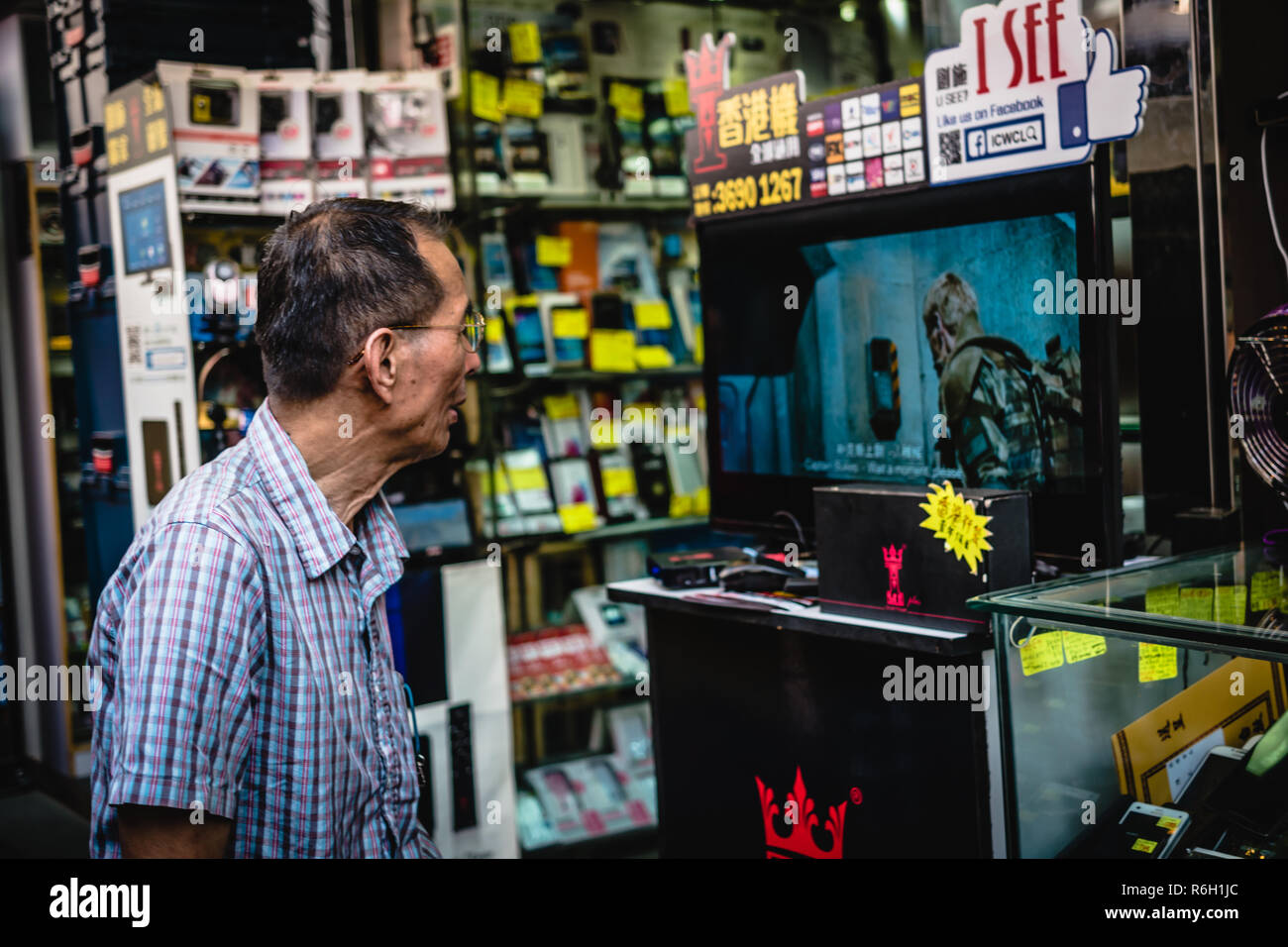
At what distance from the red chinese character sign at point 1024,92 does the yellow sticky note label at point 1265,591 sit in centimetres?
77

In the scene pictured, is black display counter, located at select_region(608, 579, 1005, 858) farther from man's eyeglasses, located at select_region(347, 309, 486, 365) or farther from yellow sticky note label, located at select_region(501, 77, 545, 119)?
yellow sticky note label, located at select_region(501, 77, 545, 119)

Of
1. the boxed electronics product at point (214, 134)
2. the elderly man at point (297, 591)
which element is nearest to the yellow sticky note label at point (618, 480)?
the boxed electronics product at point (214, 134)

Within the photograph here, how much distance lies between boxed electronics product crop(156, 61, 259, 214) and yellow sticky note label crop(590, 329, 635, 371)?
1312 millimetres

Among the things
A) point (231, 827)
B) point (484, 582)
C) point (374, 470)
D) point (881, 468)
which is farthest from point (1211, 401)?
point (484, 582)

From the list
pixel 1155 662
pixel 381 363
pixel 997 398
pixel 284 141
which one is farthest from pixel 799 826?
pixel 284 141

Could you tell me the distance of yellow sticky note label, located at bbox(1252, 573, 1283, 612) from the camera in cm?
181

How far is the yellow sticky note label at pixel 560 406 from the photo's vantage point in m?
4.62

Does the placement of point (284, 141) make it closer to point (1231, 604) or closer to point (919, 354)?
point (919, 354)

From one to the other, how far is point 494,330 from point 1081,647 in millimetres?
2660

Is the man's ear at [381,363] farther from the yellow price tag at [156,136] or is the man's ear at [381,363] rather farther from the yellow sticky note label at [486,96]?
the yellow sticky note label at [486,96]

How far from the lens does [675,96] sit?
4785 mm

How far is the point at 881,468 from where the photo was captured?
270 centimetres

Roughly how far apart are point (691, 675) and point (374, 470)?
3.95ft

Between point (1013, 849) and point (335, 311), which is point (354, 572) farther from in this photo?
point (1013, 849)
